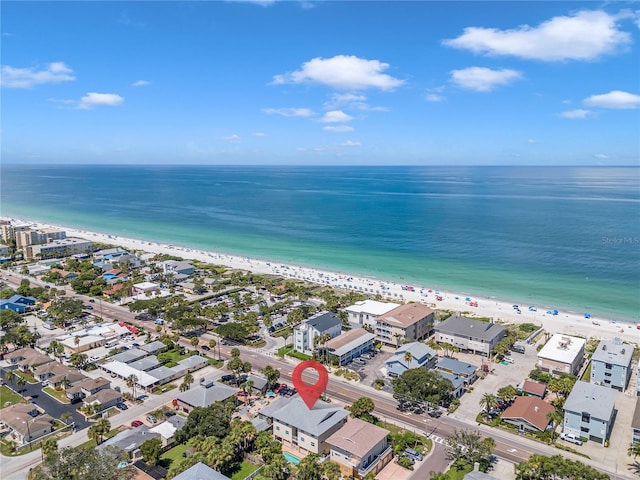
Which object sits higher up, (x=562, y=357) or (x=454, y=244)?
(x=454, y=244)

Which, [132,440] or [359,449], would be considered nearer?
[359,449]

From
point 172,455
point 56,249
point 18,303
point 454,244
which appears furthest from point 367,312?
point 56,249

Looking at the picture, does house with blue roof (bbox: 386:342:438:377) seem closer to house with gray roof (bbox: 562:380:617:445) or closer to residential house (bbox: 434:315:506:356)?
residential house (bbox: 434:315:506:356)

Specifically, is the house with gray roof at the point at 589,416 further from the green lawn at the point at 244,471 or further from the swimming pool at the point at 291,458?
the green lawn at the point at 244,471

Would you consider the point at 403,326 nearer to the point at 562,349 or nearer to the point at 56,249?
the point at 562,349

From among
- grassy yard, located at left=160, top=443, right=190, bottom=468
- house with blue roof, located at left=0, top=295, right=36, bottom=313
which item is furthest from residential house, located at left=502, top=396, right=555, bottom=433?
house with blue roof, located at left=0, top=295, right=36, bottom=313

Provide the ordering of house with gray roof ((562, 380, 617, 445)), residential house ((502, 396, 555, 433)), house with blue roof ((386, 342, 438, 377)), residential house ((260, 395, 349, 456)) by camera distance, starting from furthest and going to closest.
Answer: house with blue roof ((386, 342, 438, 377)) → residential house ((502, 396, 555, 433)) → house with gray roof ((562, 380, 617, 445)) → residential house ((260, 395, 349, 456))

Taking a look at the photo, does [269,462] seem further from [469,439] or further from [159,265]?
[159,265]

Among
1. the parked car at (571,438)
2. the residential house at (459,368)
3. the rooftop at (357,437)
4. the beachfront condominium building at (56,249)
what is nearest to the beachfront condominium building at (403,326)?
the residential house at (459,368)

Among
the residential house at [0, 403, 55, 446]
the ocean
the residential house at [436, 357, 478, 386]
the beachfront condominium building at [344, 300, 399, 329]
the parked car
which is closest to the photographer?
the residential house at [0, 403, 55, 446]
